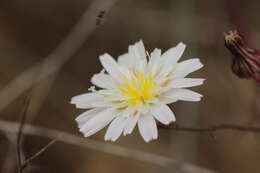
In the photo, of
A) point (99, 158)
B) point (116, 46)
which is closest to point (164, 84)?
point (99, 158)

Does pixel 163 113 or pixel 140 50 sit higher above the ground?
pixel 140 50

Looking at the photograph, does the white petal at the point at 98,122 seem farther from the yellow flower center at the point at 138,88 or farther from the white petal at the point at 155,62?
the white petal at the point at 155,62

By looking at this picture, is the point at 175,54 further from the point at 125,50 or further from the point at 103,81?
the point at 125,50

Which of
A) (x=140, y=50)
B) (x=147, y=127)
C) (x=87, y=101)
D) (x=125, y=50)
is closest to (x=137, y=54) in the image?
(x=140, y=50)

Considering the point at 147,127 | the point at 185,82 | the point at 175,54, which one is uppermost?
the point at 175,54

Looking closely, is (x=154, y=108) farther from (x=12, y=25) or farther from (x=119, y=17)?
(x=12, y=25)

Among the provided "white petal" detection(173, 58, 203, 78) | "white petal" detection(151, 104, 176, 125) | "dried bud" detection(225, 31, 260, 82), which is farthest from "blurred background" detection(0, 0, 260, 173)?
"white petal" detection(151, 104, 176, 125)

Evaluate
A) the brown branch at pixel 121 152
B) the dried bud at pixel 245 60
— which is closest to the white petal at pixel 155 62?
the dried bud at pixel 245 60

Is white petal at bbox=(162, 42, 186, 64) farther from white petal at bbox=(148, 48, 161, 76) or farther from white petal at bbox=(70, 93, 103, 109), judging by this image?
white petal at bbox=(70, 93, 103, 109)
